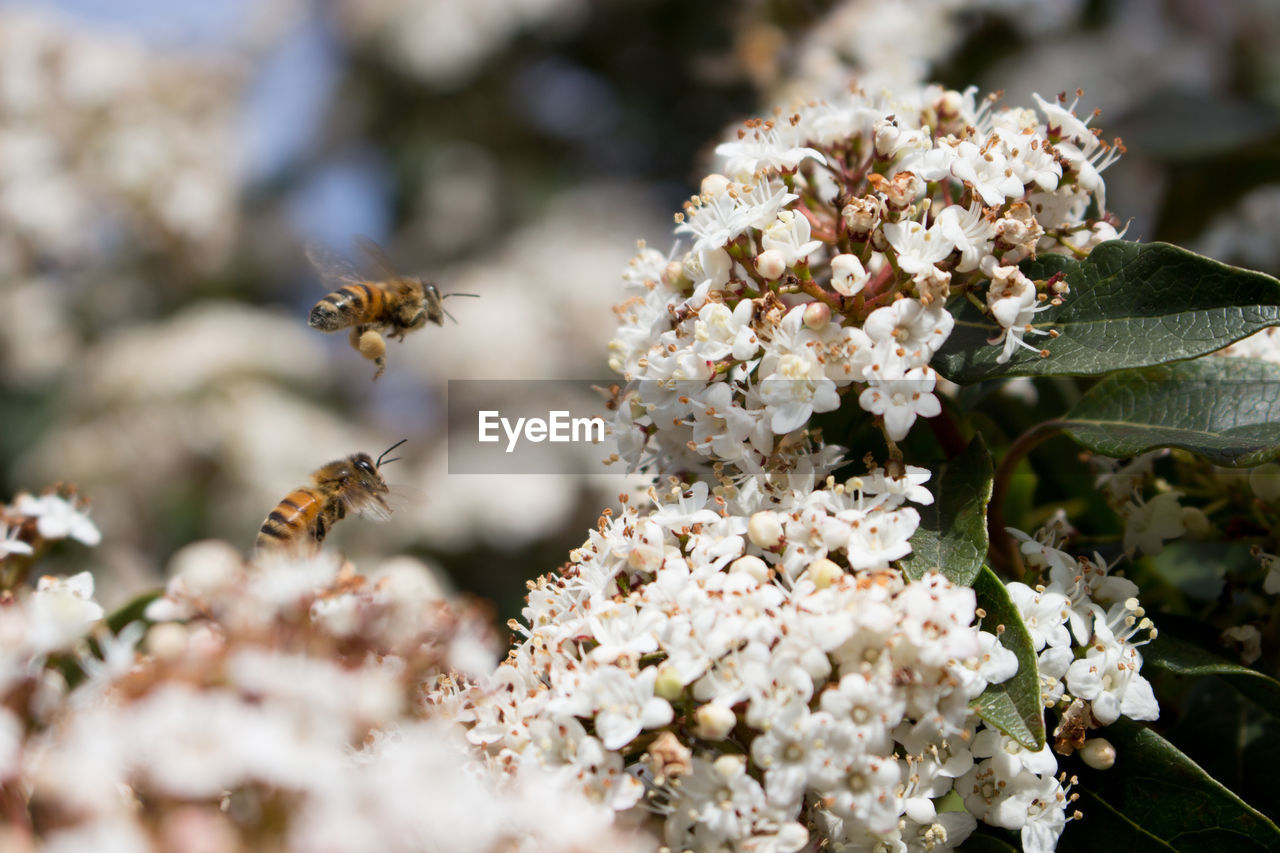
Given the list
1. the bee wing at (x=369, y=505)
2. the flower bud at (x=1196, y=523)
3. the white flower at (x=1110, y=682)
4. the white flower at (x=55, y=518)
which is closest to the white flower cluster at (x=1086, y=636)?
the white flower at (x=1110, y=682)

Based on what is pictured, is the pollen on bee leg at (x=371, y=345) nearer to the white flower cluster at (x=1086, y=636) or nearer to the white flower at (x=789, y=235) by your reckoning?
the white flower at (x=789, y=235)

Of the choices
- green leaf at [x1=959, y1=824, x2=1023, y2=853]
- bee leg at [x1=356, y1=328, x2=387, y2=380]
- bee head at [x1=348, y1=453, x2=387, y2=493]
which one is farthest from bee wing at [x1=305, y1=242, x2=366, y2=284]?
green leaf at [x1=959, y1=824, x2=1023, y2=853]

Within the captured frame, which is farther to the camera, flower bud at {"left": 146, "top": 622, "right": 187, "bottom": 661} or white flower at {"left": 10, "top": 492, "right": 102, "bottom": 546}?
white flower at {"left": 10, "top": 492, "right": 102, "bottom": 546}

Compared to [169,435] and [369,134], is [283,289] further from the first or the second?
[169,435]

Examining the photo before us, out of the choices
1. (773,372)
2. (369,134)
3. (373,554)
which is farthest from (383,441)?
(773,372)

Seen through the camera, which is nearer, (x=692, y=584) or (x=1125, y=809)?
(x=692, y=584)

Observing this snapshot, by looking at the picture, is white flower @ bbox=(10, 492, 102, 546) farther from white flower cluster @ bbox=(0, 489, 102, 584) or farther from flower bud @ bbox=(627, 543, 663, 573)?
flower bud @ bbox=(627, 543, 663, 573)
